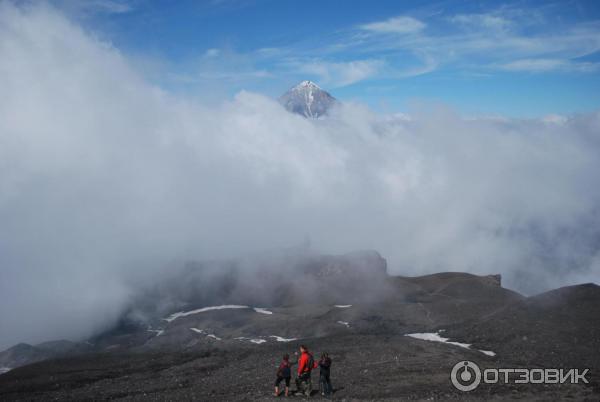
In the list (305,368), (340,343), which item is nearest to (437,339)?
(340,343)

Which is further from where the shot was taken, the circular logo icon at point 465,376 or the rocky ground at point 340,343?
the rocky ground at point 340,343

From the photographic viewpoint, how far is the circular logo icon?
1145 inches

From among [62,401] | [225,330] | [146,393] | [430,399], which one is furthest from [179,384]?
[225,330]

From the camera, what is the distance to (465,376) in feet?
102

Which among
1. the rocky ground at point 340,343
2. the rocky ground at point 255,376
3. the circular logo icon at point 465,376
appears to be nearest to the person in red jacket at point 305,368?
the rocky ground at point 255,376

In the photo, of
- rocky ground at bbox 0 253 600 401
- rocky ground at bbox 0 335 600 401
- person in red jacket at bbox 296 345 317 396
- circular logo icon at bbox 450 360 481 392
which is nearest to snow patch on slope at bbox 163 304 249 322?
rocky ground at bbox 0 253 600 401

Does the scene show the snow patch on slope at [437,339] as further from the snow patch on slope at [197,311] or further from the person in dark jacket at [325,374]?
the snow patch on slope at [197,311]

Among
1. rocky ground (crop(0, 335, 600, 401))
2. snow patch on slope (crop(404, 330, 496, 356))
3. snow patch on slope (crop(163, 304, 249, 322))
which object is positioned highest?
snow patch on slope (crop(163, 304, 249, 322))

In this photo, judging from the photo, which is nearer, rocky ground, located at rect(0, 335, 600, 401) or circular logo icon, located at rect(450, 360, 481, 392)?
rocky ground, located at rect(0, 335, 600, 401)

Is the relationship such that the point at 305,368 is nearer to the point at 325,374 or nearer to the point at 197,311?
the point at 325,374

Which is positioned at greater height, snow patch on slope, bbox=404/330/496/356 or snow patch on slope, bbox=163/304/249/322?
snow patch on slope, bbox=163/304/249/322

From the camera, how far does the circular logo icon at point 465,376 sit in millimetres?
29095

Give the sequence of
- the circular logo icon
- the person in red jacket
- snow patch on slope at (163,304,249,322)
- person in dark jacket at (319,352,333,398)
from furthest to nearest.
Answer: snow patch on slope at (163,304,249,322) → the circular logo icon → the person in red jacket → person in dark jacket at (319,352,333,398)

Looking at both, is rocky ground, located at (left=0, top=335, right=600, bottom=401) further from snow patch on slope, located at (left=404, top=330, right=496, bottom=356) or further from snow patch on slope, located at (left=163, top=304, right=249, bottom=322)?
snow patch on slope, located at (left=163, top=304, right=249, bottom=322)
